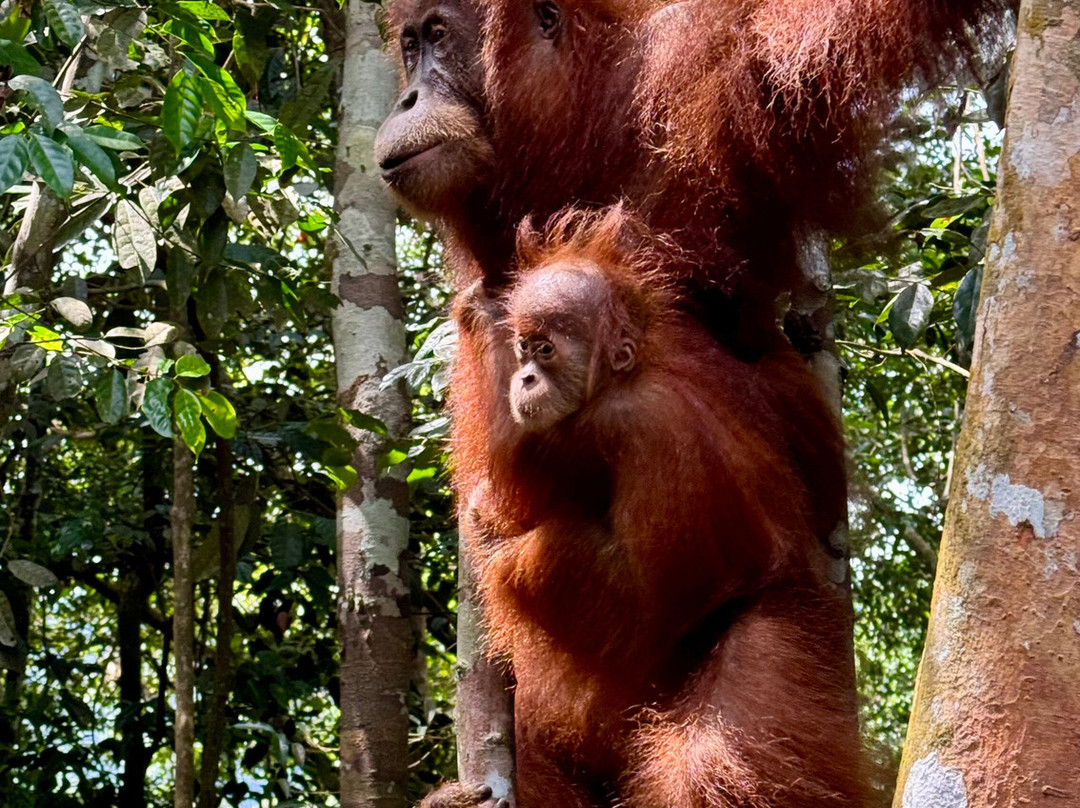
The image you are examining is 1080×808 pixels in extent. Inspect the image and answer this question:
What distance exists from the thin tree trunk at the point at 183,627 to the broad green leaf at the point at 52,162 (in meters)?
1.55

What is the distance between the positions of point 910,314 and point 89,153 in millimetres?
2007

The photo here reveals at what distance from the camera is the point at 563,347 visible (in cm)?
253

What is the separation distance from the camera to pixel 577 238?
2723 millimetres

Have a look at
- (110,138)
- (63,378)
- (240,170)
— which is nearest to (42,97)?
(110,138)

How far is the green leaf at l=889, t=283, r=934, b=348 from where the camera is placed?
3.36 m

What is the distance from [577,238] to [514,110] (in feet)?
1.14

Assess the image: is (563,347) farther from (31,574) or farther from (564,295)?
(31,574)

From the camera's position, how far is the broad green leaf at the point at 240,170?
3098 mm

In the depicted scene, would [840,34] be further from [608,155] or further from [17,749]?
[17,749]

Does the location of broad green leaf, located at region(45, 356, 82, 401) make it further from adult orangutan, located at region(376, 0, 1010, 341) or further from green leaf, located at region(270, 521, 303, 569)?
green leaf, located at region(270, 521, 303, 569)

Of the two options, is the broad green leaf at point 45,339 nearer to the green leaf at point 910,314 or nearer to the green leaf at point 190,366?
the green leaf at point 190,366

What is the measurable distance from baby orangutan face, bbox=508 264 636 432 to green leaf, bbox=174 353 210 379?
85 centimetres

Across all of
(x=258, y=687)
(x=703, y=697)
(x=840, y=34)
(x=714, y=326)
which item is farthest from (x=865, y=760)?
(x=258, y=687)

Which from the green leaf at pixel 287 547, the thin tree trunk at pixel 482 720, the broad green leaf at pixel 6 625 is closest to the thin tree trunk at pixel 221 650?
the green leaf at pixel 287 547
